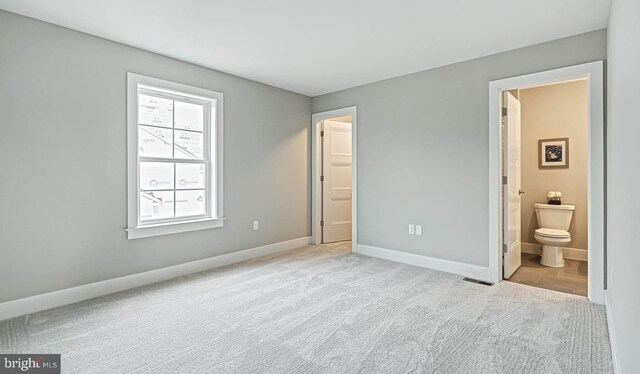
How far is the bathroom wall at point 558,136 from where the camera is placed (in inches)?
178

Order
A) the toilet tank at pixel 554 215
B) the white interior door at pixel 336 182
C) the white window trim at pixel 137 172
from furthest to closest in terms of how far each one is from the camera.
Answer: the white interior door at pixel 336 182
the toilet tank at pixel 554 215
the white window trim at pixel 137 172

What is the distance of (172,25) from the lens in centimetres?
287

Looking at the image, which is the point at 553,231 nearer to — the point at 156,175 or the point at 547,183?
the point at 547,183

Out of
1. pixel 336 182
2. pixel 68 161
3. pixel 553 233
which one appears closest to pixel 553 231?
pixel 553 233

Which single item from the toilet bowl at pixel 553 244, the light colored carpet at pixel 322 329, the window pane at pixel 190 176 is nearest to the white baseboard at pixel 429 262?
the light colored carpet at pixel 322 329

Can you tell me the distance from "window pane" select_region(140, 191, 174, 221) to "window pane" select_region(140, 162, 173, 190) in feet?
0.23

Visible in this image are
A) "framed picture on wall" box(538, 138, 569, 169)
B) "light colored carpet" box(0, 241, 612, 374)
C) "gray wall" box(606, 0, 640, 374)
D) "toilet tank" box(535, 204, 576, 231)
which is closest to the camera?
"gray wall" box(606, 0, 640, 374)

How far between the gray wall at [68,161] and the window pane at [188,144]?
589mm

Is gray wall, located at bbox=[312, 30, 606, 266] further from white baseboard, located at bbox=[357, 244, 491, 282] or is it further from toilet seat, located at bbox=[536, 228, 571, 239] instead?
toilet seat, located at bbox=[536, 228, 571, 239]

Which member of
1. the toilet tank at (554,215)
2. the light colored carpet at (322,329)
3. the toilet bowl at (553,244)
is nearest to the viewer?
the light colored carpet at (322,329)

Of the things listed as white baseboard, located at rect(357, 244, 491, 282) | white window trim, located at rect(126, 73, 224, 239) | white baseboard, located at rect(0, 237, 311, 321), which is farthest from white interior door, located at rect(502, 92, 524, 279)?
white window trim, located at rect(126, 73, 224, 239)

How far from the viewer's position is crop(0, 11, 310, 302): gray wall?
2.64 meters

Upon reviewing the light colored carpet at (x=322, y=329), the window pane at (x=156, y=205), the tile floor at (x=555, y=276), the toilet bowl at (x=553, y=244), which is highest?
the window pane at (x=156, y=205)

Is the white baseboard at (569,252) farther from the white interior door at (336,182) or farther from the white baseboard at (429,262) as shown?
the white interior door at (336,182)
